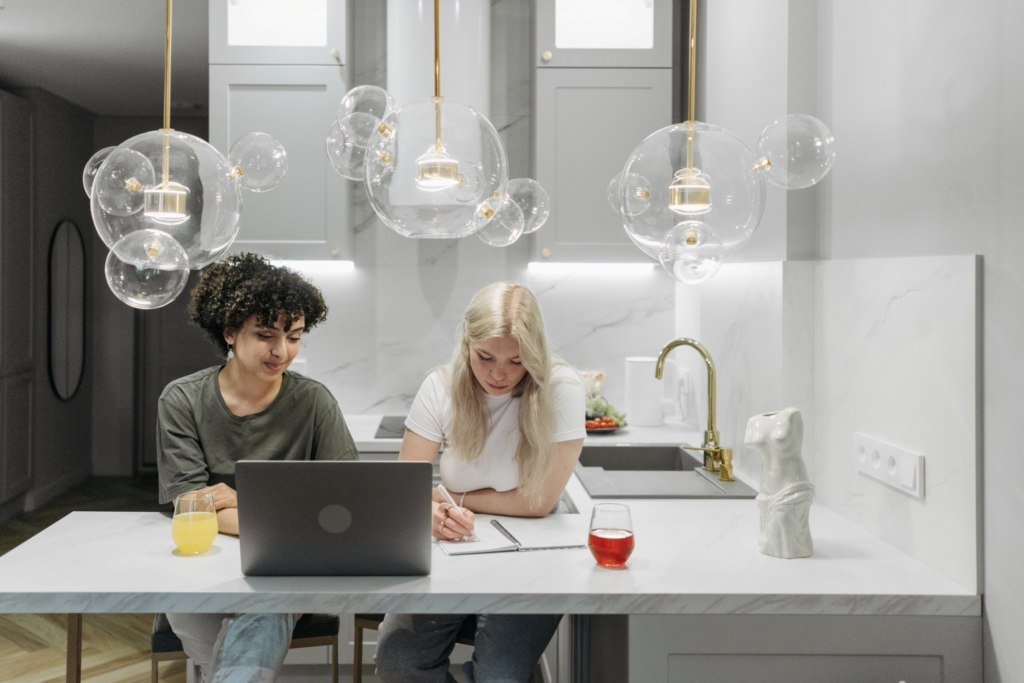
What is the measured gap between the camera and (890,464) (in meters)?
1.82

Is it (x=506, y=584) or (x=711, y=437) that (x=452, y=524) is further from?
(x=711, y=437)

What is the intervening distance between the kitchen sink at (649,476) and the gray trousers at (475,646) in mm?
540

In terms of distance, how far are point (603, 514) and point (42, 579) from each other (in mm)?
992

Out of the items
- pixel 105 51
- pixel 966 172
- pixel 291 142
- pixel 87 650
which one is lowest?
pixel 87 650

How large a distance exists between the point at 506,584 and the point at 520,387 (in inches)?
26.7

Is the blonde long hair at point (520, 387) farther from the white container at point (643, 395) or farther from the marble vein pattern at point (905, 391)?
the white container at point (643, 395)

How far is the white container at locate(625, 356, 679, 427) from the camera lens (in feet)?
11.3

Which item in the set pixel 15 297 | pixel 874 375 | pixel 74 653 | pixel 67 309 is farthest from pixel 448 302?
pixel 67 309

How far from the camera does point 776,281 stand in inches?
90.4

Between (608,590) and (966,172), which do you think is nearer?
(608,590)

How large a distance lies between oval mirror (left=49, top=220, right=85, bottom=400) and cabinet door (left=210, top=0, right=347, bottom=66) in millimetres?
3106

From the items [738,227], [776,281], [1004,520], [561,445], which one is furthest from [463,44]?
[1004,520]

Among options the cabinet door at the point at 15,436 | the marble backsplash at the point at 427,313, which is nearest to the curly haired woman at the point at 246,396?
the marble backsplash at the point at 427,313

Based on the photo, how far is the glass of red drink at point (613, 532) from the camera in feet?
5.08
